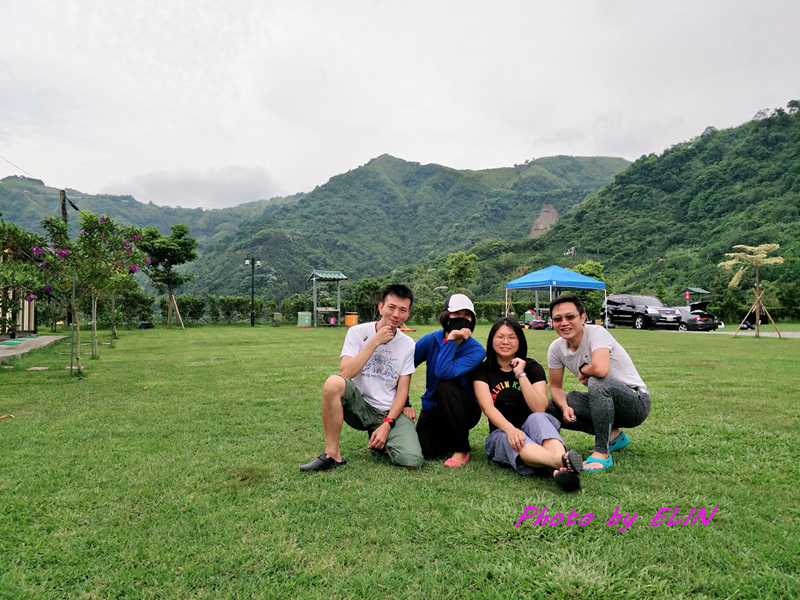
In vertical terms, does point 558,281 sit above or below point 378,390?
above

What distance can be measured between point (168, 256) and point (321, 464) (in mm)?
21116

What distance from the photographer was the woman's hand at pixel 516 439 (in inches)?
110

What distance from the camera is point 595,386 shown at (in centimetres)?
306

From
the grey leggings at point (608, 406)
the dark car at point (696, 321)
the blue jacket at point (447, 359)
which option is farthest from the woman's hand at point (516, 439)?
the dark car at point (696, 321)

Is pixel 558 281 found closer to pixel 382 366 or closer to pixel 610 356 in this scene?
pixel 610 356

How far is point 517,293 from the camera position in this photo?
40250mm

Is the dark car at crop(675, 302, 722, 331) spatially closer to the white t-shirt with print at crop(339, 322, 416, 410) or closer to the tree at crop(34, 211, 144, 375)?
the white t-shirt with print at crop(339, 322, 416, 410)

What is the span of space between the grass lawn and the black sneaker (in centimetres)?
9

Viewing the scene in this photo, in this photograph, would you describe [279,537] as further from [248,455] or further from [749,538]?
[749,538]

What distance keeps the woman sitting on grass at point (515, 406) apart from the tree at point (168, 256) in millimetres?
20679

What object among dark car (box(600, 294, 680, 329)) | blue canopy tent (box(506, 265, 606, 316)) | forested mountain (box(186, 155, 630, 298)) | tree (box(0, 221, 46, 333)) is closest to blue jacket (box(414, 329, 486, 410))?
tree (box(0, 221, 46, 333))

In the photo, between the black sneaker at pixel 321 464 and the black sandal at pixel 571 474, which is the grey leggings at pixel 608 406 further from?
the black sneaker at pixel 321 464

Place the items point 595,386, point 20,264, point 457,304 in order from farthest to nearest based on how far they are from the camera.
Result: point 20,264, point 457,304, point 595,386

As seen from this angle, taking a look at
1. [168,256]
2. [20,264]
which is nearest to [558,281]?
[20,264]
